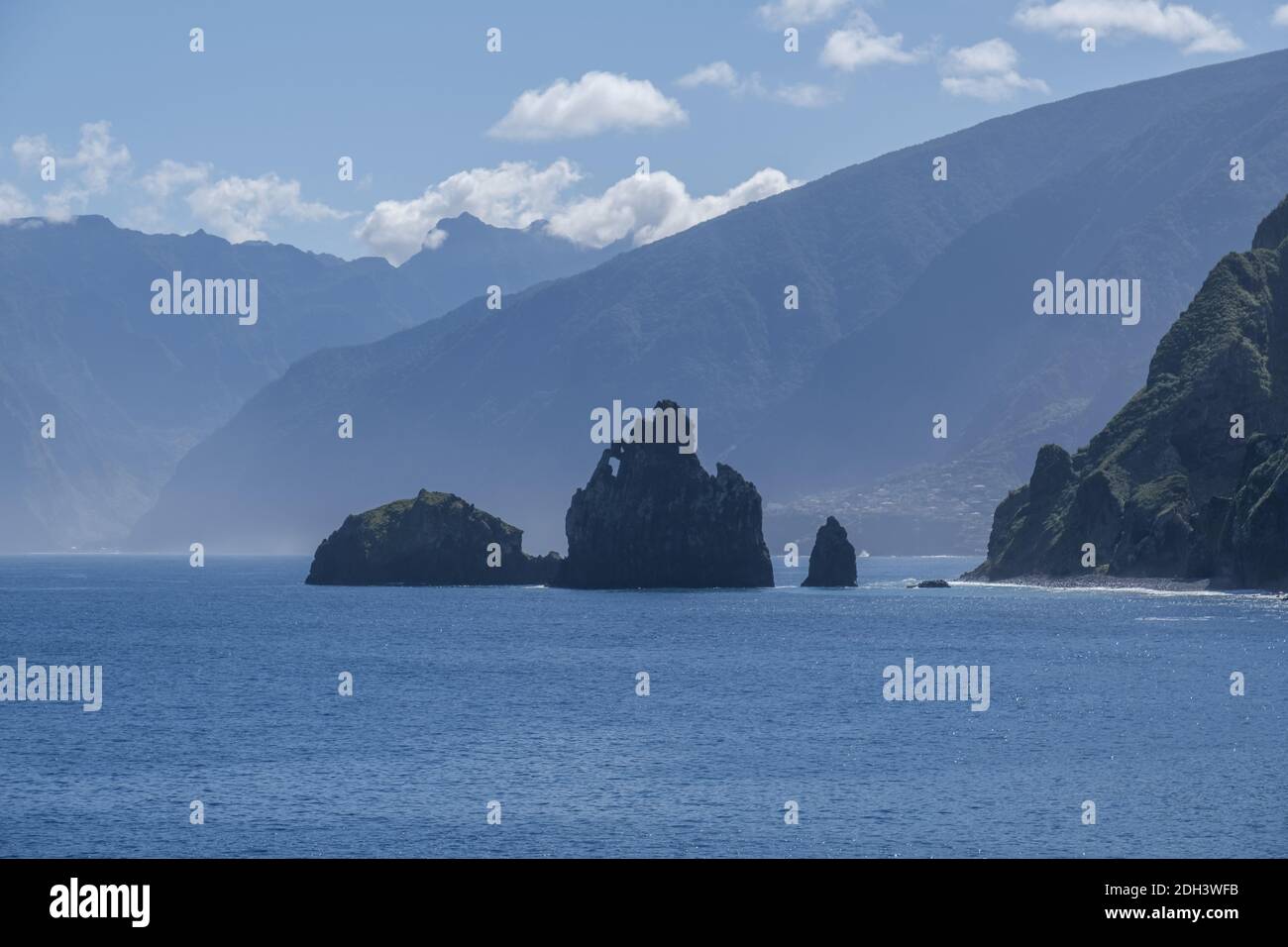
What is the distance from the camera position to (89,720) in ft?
347

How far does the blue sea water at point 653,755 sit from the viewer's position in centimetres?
6544

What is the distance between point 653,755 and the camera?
292ft

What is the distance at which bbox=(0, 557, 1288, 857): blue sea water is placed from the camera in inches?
2576

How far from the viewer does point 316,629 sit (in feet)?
642
